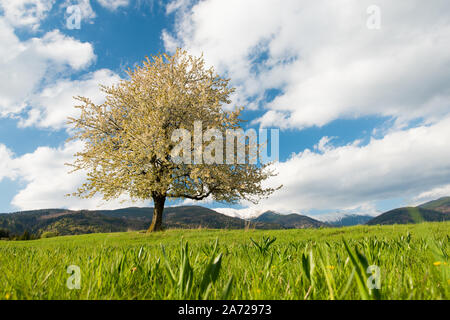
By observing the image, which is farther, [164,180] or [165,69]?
[165,69]

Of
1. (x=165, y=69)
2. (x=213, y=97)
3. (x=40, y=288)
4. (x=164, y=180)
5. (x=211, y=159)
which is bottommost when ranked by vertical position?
(x=40, y=288)

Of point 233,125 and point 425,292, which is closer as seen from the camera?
point 425,292

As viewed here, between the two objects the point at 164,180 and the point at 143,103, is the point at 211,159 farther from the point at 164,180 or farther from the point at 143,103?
the point at 143,103

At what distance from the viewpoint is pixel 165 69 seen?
2414 cm
